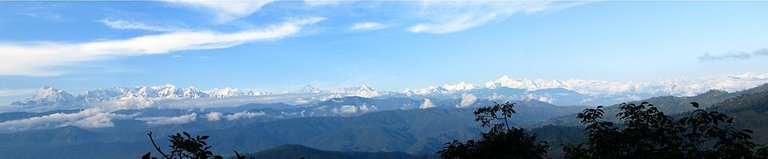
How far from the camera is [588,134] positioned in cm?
2966

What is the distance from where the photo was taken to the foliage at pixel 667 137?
22766 millimetres

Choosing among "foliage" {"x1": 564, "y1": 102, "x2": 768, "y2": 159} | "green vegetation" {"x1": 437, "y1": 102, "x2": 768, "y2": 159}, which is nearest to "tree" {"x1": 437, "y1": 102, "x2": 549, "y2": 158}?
"green vegetation" {"x1": 437, "y1": 102, "x2": 768, "y2": 159}

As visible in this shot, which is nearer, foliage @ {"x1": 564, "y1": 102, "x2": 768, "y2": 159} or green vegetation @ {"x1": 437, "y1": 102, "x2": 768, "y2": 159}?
foliage @ {"x1": 564, "y1": 102, "x2": 768, "y2": 159}

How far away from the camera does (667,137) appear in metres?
24.6

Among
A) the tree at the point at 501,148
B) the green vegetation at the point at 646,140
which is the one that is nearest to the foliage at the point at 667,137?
the green vegetation at the point at 646,140

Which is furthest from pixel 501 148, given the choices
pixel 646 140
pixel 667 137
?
pixel 667 137

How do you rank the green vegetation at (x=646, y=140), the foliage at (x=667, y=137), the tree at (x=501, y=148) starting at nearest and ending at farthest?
the foliage at (x=667, y=137), the green vegetation at (x=646, y=140), the tree at (x=501, y=148)

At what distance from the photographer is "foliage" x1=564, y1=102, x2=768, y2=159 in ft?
74.7

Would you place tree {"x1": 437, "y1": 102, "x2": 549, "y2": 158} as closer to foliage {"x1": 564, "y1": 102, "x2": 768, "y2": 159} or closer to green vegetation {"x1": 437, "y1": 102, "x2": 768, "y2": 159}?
green vegetation {"x1": 437, "y1": 102, "x2": 768, "y2": 159}

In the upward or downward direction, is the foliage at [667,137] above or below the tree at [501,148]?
above

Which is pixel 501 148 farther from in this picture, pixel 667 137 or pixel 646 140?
pixel 667 137

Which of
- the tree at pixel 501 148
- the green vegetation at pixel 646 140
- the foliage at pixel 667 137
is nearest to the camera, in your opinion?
the foliage at pixel 667 137

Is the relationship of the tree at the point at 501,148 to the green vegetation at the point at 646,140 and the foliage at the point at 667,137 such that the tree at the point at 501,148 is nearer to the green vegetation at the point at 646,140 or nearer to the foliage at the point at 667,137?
the green vegetation at the point at 646,140

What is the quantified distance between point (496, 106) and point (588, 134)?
8.75 meters
